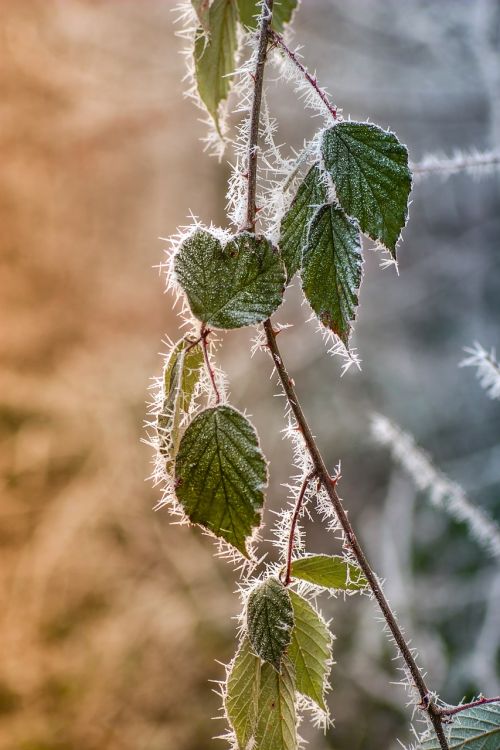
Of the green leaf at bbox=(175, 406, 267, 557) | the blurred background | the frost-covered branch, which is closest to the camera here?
the green leaf at bbox=(175, 406, 267, 557)

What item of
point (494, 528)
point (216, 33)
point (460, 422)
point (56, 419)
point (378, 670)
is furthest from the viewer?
point (460, 422)

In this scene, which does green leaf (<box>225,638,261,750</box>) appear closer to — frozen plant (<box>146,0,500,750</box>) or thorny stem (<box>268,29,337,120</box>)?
frozen plant (<box>146,0,500,750</box>)

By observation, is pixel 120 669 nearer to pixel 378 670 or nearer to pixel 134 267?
pixel 378 670

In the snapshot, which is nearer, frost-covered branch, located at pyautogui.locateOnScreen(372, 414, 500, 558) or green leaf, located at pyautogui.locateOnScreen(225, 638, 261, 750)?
green leaf, located at pyautogui.locateOnScreen(225, 638, 261, 750)

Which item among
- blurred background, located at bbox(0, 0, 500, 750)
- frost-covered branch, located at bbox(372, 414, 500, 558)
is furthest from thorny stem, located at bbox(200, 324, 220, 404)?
blurred background, located at bbox(0, 0, 500, 750)

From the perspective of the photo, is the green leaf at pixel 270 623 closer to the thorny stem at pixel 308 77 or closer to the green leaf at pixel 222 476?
the green leaf at pixel 222 476

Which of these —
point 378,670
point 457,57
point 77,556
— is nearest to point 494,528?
point 378,670

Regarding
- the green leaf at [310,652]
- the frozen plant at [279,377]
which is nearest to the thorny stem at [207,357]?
the frozen plant at [279,377]
